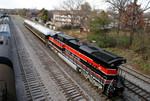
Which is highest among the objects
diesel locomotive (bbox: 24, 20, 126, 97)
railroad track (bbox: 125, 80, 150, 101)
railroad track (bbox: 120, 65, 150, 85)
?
diesel locomotive (bbox: 24, 20, 126, 97)

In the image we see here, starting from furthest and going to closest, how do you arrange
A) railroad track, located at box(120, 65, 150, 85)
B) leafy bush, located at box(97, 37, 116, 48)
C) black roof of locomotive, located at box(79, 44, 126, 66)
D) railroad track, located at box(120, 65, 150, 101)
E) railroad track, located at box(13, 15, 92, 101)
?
leafy bush, located at box(97, 37, 116, 48) < railroad track, located at box(120, 65, 150, 85) < railroad track, located at box(120, 65, 150, 101) < railroad track, located at box(13, 15, 92, 101) < black roof of locomotive, located at box(79, 44, 126, 66)

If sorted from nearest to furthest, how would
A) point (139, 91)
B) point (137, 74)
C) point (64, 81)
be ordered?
point (139, 91) → point (64, 81) → point (137, 74)

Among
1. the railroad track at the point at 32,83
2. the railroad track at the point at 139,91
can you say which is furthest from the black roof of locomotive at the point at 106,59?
the railroad track at the point at 32,83

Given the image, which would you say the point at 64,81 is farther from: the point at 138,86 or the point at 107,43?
the point at 107,43

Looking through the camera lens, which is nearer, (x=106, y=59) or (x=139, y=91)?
(x=106, y=59)

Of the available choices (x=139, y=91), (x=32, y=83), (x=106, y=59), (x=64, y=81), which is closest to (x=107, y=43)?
(x=139, y=91)

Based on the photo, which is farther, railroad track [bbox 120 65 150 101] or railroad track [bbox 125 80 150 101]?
railroad track [bbox 120 65 150 101]

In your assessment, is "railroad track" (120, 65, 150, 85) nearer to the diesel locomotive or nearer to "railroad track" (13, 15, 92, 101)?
the diesel locomotive

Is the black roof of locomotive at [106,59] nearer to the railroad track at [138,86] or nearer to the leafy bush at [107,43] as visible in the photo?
the railroad track at [138,86]

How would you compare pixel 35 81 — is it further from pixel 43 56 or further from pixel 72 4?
pixel 72 4

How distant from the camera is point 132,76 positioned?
40.5ft

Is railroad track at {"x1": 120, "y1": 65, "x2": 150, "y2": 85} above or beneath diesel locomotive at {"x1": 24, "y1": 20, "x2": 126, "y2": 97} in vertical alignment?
beneath

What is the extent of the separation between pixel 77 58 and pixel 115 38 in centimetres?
1410

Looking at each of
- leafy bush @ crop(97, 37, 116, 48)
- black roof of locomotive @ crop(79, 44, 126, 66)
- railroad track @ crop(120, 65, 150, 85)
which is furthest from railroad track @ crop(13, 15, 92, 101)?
leafy bush @ crop(97, 37, 116, 48)
